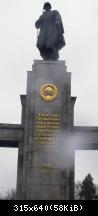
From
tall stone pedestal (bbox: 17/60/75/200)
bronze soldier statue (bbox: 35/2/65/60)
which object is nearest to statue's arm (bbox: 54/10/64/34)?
bronze soldier statue (bbox: 35/2/65/60)

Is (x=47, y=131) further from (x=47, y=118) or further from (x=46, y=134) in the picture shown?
(x=47, y=118)

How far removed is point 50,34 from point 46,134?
6.80 meters

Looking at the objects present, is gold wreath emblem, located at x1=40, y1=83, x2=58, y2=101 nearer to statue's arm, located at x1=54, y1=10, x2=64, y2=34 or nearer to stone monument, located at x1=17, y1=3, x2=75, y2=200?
stone monument, located at x1=17, y1=3, x2=75, y2=200

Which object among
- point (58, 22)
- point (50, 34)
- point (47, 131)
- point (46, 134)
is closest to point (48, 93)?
point (47, 131)

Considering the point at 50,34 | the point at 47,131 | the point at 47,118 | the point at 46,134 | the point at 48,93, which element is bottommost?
the point at 46,134

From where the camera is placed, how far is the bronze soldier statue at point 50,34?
29.9 meters

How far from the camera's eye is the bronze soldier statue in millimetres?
29891

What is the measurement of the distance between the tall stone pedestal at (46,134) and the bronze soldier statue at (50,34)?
3.37 ft

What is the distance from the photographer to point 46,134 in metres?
27.4

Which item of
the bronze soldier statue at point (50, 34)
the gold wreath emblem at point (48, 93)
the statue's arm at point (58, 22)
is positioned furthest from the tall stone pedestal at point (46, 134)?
the statue's arm at point (58, 22)

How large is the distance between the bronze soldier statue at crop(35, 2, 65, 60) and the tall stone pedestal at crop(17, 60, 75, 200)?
3.37 feet

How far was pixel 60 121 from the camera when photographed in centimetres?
2795
